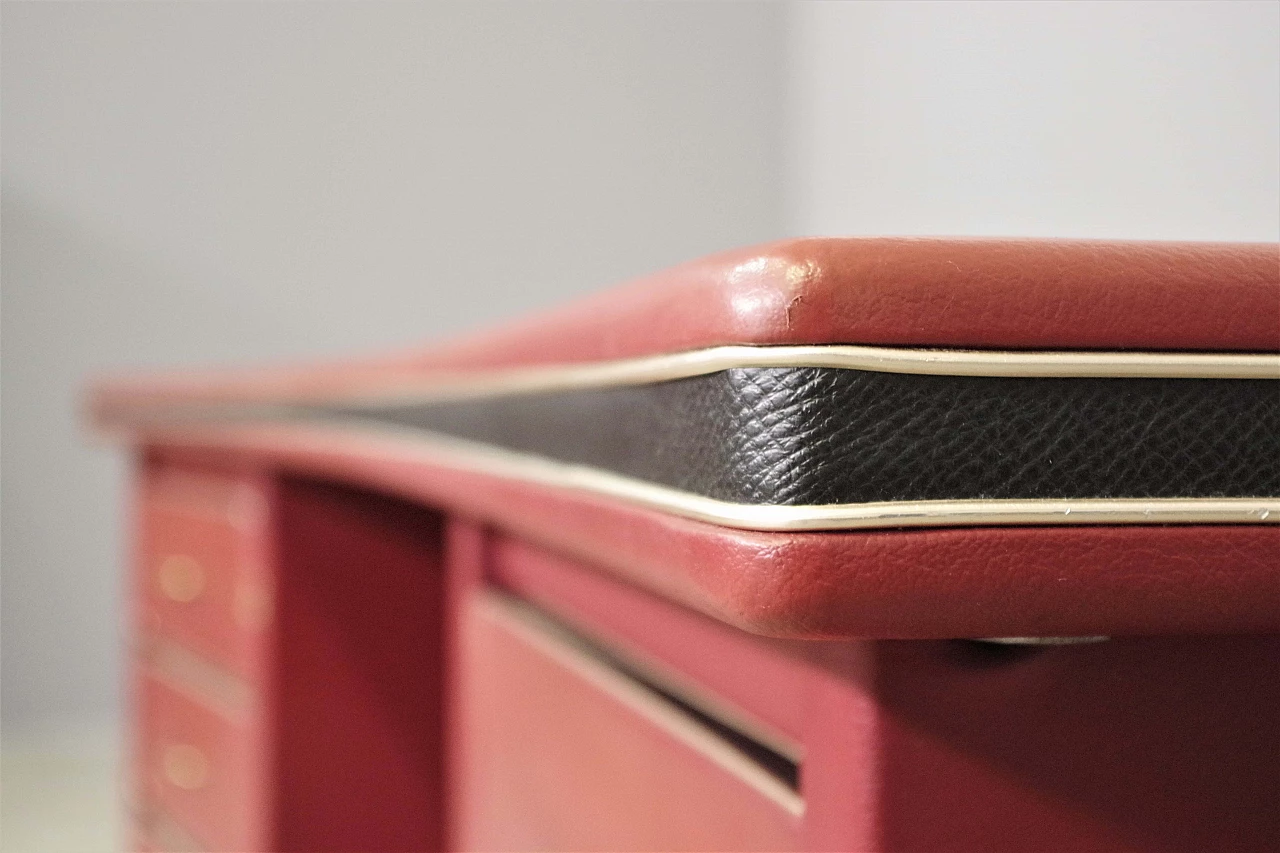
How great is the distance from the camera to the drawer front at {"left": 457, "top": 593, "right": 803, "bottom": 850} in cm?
47

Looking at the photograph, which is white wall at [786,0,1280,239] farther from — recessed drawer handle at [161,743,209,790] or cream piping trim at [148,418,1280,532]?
recessed drawer handle at [161,743,209,790]

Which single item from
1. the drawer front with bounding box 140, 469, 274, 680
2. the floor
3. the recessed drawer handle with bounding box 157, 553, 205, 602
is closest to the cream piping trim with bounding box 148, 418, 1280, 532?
the drawer front with bounding box 140, 469, 274, 680

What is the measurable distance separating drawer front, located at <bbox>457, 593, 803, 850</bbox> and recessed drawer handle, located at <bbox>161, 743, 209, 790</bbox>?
54 cm

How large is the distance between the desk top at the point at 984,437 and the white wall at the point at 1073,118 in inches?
8.9

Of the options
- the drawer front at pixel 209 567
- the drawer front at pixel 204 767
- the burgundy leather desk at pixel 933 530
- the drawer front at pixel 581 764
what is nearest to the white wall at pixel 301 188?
the drawer front at pixel 209 567

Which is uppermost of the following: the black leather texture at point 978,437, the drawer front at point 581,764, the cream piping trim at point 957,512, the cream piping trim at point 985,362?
the cream piping trim at point 985,362

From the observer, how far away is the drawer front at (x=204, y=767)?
1120 mm

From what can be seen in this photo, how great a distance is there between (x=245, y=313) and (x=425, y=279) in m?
0.41

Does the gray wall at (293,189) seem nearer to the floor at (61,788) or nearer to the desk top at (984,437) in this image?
the floor at (61,788)

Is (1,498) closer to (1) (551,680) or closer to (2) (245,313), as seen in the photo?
(2) (245,313)

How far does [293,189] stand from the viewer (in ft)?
9.45

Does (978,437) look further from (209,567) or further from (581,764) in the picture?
(209,567)

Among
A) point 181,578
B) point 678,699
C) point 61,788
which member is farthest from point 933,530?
point 61,788

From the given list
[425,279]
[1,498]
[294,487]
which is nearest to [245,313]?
[425,279]
